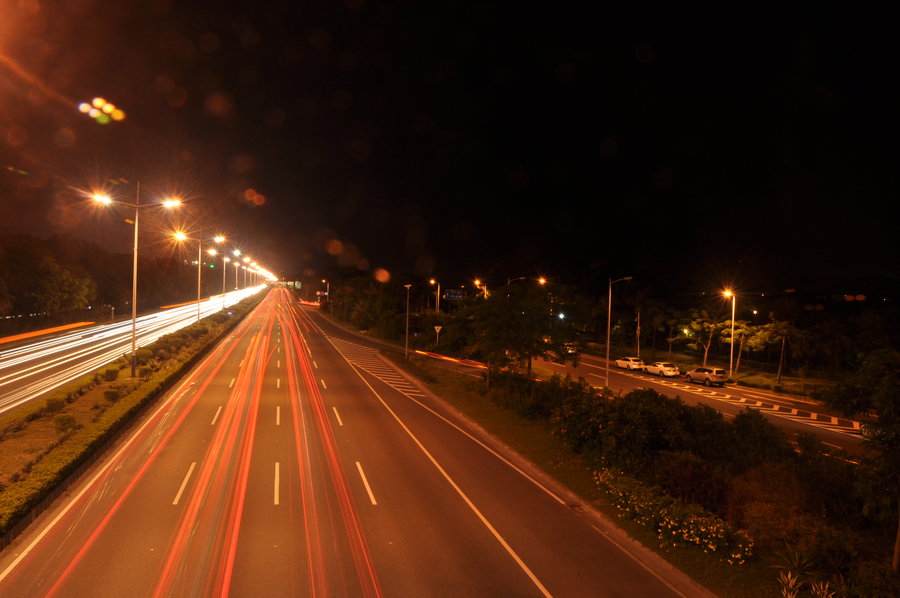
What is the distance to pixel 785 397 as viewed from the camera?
33000mm

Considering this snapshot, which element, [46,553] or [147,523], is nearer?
[46,553]

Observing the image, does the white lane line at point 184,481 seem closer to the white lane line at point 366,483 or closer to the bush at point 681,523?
the white lane line at point 366,483

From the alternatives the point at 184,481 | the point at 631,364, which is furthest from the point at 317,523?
the point at 631,364

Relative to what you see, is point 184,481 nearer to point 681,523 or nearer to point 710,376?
point 681,523

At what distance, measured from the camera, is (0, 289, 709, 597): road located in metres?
8.45

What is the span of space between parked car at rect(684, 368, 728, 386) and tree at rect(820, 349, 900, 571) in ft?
97.8

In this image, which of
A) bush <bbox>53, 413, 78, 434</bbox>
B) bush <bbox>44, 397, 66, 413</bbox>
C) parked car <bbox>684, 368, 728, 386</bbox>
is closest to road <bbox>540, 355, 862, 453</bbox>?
parked car <bbox>684, 368, 728, 386</bbox>

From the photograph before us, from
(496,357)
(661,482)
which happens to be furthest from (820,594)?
(496,357)

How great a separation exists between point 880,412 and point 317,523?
10.0 meters

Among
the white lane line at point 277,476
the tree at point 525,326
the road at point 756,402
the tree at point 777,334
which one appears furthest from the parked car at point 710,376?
the white lane line at point 277,476

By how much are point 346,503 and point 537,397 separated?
12.1 m

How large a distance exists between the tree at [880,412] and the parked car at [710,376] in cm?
2982

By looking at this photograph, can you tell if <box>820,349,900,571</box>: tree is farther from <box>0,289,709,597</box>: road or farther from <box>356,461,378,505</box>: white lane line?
<box>356,461,378,505</box>: white lane line

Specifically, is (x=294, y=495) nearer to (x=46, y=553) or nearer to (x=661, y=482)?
(x=46, y=553)
